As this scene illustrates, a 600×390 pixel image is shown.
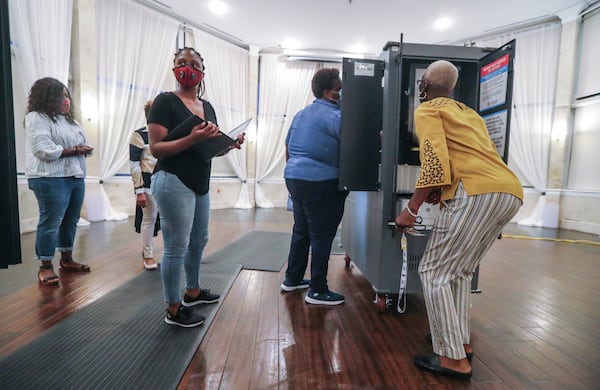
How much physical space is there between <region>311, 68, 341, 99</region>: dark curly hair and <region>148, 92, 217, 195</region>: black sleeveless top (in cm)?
91

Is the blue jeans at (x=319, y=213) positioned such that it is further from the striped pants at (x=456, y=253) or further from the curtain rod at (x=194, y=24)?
the curtain rod at (x=194, y=24)

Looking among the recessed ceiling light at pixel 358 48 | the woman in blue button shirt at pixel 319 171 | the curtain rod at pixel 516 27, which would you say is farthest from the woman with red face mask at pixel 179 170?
the curtain rod at pixel 516 27

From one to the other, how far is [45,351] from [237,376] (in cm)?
92

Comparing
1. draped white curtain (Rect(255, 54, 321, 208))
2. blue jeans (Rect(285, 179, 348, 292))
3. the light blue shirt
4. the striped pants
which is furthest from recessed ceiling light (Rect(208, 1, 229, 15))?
the striped pants

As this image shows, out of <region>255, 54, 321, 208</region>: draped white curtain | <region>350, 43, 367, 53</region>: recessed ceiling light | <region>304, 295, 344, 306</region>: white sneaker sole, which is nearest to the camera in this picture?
<region>304, 295, 344, 306</region>: white sneaker sole

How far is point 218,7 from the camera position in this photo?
216 inches

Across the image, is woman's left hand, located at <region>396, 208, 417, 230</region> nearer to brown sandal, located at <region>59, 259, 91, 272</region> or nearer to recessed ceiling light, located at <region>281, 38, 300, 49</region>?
brown sandal, located at <region>59, 259, 91, 272</region>

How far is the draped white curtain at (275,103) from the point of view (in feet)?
24.5

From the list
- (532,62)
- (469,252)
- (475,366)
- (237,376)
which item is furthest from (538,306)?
(532,62)

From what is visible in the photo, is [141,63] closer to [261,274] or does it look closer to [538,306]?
[261,274]

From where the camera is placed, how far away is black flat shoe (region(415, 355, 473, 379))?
1300 millimetres

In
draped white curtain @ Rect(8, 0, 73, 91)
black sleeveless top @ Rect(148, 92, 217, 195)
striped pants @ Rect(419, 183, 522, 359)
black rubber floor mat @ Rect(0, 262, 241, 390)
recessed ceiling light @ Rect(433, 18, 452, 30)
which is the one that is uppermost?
recessed ceiling light @ Rect(433, 18, 452, 30)

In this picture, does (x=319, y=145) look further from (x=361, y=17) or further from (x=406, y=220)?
(x=361, y=17)

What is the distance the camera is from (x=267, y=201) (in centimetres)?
762
